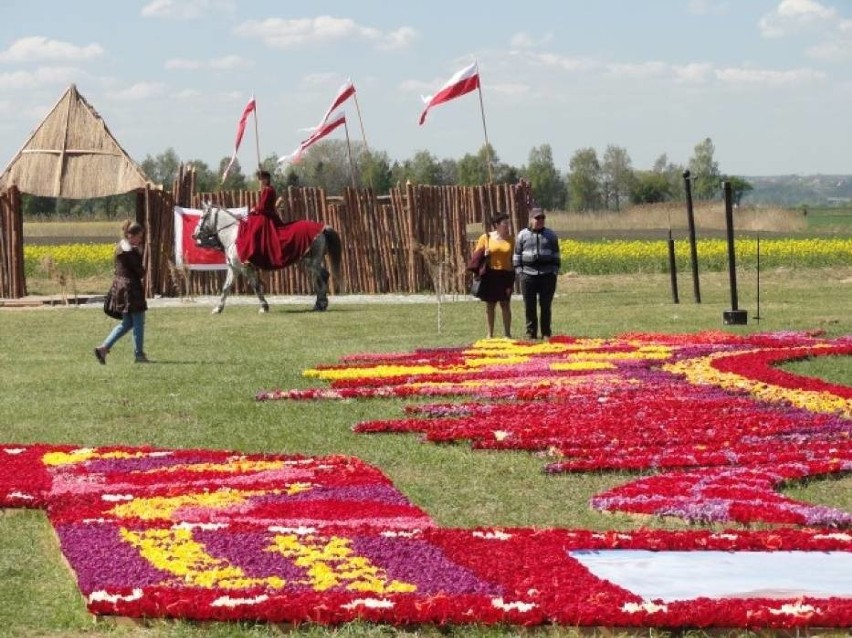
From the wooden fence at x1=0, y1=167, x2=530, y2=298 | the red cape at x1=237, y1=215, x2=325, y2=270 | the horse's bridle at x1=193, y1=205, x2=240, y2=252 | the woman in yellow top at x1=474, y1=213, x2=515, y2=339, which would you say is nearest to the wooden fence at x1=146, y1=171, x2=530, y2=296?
the wooden fence at x1=0, y1=167, x2=530, y2=298

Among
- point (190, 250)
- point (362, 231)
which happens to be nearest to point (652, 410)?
point (362, 231)

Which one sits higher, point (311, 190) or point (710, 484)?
point (311, 190)

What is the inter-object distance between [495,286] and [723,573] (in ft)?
45.7

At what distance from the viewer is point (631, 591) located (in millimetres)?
7543

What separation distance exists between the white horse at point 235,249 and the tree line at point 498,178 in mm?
27382

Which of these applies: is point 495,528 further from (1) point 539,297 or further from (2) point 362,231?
(2) point 362,231

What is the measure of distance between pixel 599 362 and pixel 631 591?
35.2 ft

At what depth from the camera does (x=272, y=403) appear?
50.5 feet

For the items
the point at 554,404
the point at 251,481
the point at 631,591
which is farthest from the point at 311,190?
the point at 631,591

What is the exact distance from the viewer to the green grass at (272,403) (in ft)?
28.5

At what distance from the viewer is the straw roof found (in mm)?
36719

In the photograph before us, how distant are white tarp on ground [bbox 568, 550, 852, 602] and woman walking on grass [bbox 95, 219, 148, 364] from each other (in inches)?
465

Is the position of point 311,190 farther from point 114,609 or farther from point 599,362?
point 114,609

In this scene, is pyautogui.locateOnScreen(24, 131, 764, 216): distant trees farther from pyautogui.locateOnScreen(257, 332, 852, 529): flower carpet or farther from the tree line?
pyautogui.locateOnScreen(257, 332, 852, 529): flower carpet
